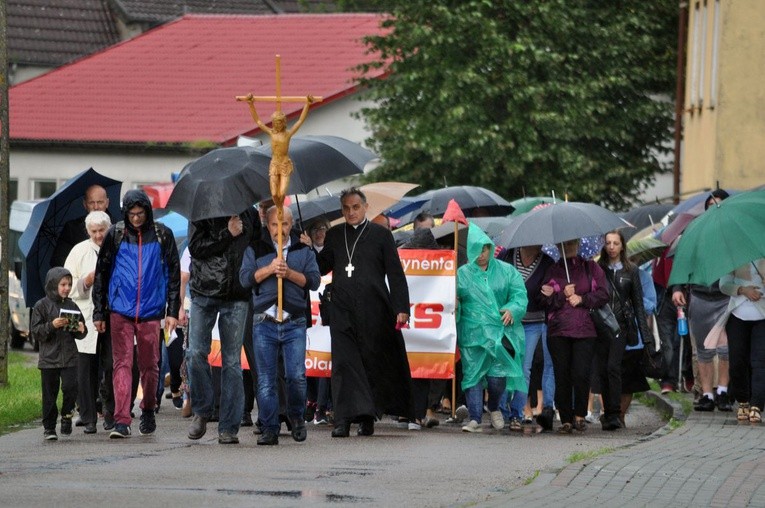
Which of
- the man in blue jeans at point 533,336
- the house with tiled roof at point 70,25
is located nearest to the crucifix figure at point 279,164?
the man in blue jeans at point 533,336

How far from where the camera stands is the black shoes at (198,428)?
14.1 meters

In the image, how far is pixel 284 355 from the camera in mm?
13969

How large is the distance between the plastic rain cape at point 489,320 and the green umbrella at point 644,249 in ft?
10.3

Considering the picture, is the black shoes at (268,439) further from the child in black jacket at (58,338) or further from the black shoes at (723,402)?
the black shoes at (723,402)

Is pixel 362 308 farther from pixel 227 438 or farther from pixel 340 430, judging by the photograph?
pixel 227 438

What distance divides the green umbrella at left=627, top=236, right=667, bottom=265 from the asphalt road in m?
3.44

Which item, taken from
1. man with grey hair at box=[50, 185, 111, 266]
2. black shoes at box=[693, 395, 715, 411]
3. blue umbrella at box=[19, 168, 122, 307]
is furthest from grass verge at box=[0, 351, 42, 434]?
black shoes at box=[693, 395, 715, 411]

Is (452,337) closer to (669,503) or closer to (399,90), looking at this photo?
(669,503)

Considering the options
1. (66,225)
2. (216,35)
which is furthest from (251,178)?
(216,35)

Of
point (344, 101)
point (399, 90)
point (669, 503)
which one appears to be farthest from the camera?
point (344, 101)

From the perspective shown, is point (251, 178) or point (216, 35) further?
point (216, 35)

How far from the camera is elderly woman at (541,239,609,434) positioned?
15781 millimetres

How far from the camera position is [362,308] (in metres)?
15.0

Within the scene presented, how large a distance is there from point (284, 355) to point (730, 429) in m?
3.74
